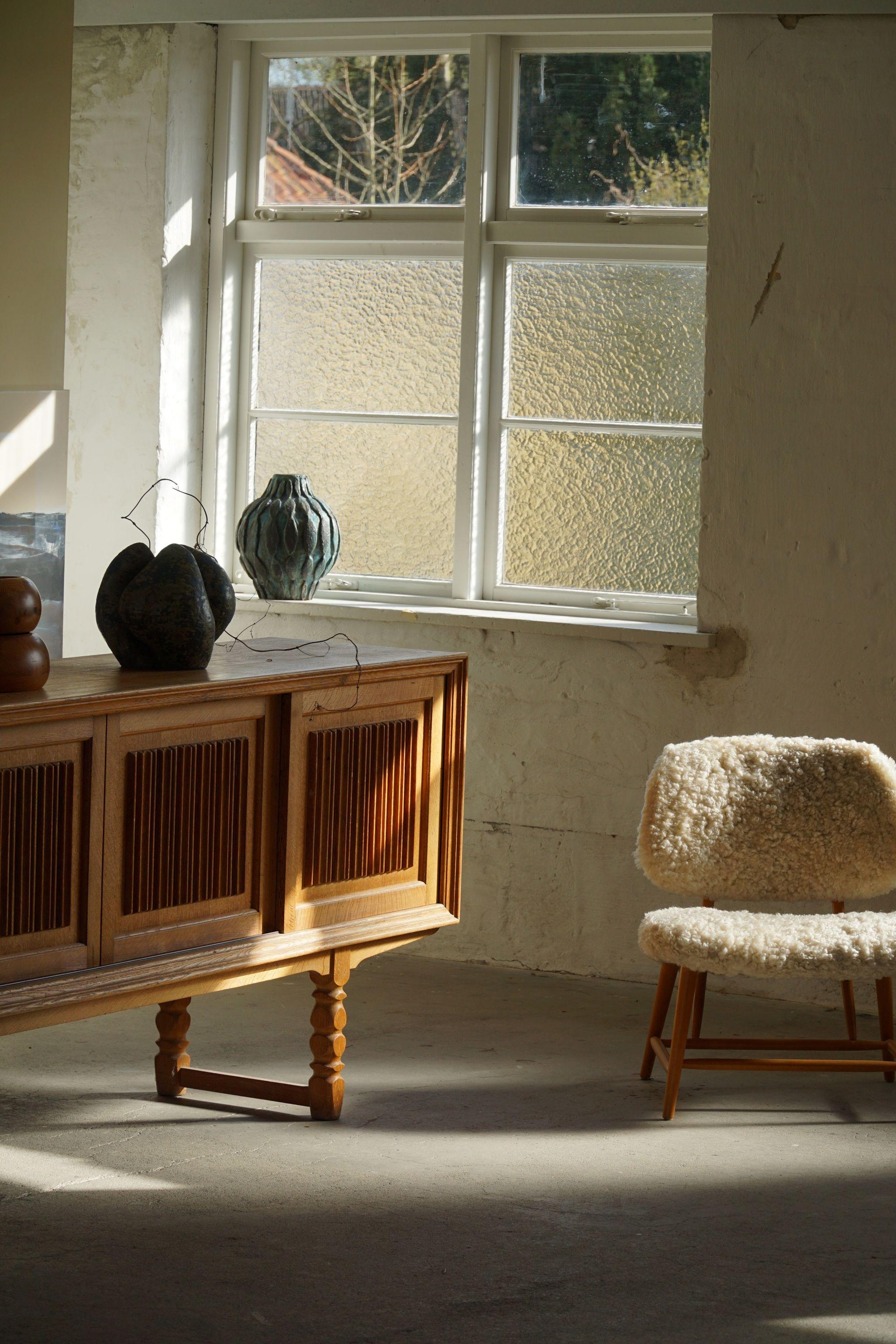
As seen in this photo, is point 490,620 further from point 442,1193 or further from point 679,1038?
point 442,1193

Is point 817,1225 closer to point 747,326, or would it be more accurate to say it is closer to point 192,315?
point 747,326

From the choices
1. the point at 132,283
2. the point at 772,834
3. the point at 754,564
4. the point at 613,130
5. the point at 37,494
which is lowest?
the point at 772,834

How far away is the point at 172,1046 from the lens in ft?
12.0

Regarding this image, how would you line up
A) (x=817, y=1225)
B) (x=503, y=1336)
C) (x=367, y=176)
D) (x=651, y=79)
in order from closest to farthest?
(x=503, y=1336), (x=817, y=1225), (x=651, y=79), (x=367, y=176)

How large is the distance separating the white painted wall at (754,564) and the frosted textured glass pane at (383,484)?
29cm

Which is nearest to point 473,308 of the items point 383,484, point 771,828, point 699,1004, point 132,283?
point 383,484

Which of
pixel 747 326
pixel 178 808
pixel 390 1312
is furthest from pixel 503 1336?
pixel 747 326

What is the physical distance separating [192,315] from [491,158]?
3.45 feet

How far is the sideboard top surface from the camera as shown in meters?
2.86

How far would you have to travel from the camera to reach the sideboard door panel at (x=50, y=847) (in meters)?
2.81

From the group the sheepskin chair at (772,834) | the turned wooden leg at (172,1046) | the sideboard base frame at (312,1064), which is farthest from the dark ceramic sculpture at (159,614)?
the sheepskin chair at (772,834)

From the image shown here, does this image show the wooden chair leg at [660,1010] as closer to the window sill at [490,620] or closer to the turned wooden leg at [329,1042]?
the turned wooden leg at [329,1042]

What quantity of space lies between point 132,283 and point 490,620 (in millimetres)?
1537

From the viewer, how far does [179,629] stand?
321cm
